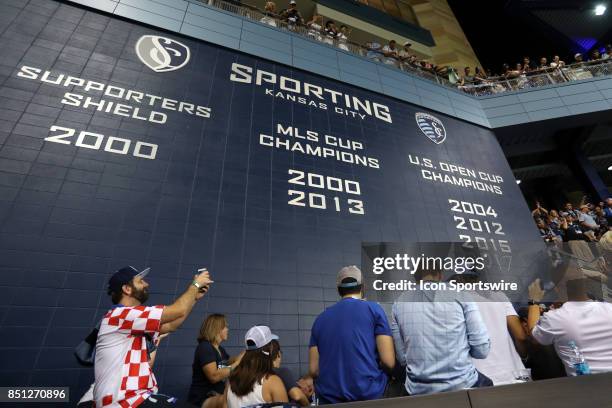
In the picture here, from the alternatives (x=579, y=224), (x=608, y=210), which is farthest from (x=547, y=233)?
(x=608, y=210)

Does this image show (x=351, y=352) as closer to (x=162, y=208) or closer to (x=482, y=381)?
(x=482, y=381)

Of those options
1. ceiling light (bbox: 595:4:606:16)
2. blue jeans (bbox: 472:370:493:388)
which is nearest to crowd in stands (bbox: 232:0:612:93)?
ceiling light (bbox: 595:4:606:16)

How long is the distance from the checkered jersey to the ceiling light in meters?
22.8

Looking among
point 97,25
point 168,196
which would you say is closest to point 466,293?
point 168,196

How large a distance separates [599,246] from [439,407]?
694 centimetres

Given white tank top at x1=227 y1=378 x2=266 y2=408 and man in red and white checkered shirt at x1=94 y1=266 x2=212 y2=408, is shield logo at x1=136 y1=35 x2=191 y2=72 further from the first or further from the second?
white tank top at x1=227 y1=378 x2=266 y2=408

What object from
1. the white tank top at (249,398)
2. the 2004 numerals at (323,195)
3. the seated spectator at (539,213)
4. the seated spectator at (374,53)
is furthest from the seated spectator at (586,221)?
the white tank top at (249,398)

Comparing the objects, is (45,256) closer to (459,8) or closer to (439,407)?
(439,407)

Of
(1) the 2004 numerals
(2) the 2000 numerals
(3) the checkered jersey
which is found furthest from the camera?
(1) the 2004 numerals

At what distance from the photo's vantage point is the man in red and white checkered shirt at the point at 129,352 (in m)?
1.82

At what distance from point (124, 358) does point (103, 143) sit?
13.2 ft

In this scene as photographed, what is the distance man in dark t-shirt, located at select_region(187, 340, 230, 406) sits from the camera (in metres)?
2.96

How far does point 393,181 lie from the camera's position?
23.1ft

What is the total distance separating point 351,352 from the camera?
2.14m
